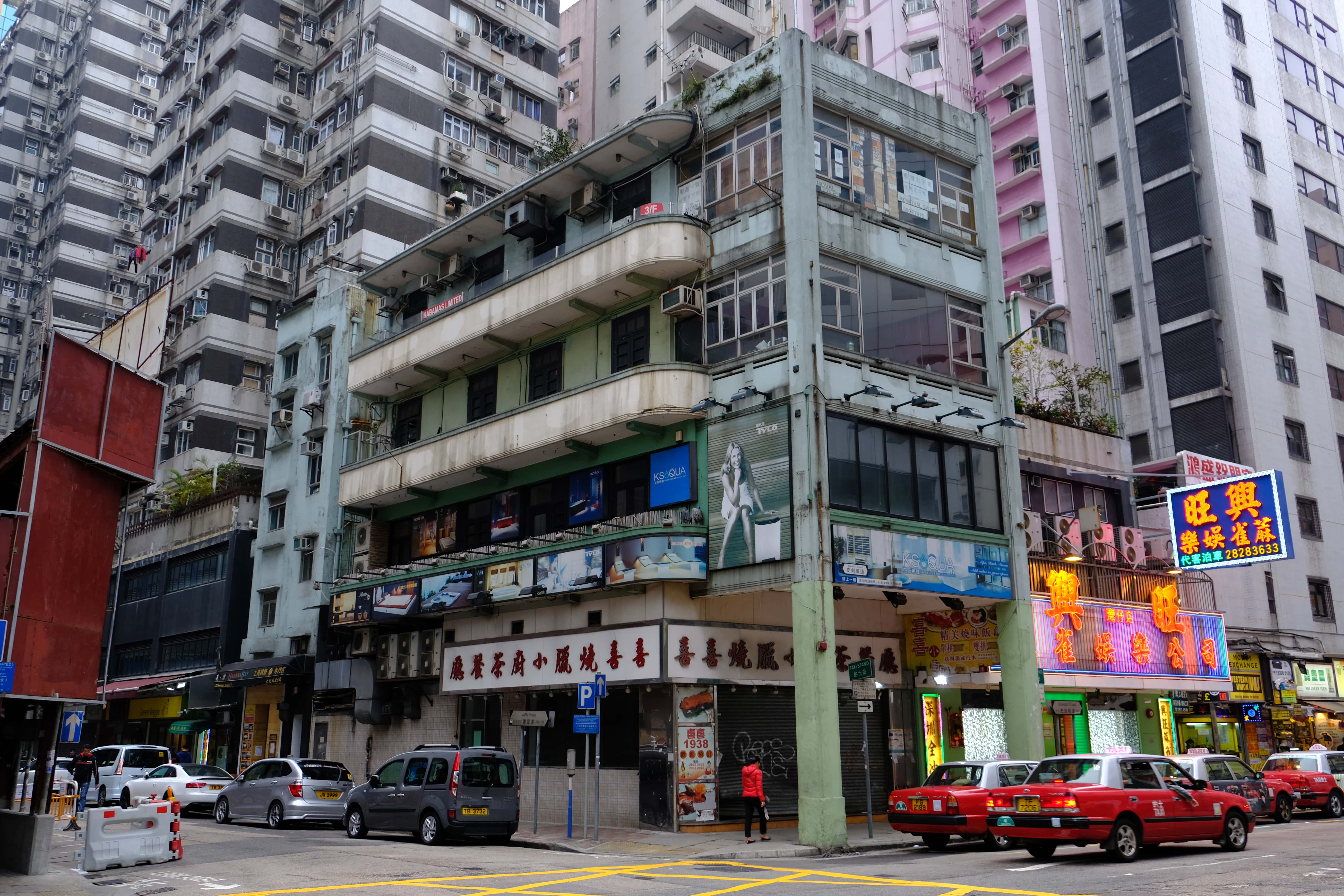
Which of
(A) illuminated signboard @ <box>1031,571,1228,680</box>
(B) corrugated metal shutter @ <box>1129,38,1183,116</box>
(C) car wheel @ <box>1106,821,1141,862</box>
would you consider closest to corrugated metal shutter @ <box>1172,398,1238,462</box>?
(A) illuminated signboard @ <box>1031,571,1228,680</box>

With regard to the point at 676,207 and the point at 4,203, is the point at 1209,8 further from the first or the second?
the point at 4,203

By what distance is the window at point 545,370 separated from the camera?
31.0 metres

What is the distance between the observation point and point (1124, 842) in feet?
53.7

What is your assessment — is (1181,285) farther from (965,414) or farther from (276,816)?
(276,816)

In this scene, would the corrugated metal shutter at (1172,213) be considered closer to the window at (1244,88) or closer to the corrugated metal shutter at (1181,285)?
the corrugated metal shutter at (1181,285)

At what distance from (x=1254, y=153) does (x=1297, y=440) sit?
1277 cm

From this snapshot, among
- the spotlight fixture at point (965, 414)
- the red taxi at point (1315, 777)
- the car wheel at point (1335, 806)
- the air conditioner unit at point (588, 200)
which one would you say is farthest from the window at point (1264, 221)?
the air conditioner unit at point (588, 200)

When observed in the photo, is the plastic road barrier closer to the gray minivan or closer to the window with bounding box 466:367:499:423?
the gray minivan

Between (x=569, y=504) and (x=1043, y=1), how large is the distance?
1487 inches

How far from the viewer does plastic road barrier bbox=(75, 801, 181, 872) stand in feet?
56.0

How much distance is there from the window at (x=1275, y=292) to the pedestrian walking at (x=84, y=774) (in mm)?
44499

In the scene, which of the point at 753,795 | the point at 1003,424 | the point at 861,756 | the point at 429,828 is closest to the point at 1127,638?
the point at 1003,424

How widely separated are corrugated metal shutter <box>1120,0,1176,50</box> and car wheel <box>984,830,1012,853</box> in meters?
40.2

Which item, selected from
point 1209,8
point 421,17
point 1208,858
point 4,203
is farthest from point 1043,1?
point 4,203
